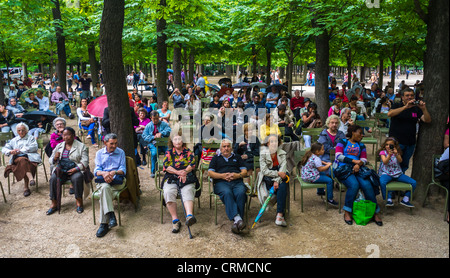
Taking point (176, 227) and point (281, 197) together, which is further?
point (281, 197)

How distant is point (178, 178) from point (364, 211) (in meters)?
3.16

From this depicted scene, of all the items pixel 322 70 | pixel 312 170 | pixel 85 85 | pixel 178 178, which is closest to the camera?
pixel 178 178

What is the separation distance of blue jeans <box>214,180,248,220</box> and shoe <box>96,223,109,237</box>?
1872 millimetres

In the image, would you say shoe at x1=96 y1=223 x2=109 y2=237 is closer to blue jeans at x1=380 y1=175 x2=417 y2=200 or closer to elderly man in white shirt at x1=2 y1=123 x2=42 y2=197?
elderly man in white shirt at x1=2 y1=123 x2=42 y2=197

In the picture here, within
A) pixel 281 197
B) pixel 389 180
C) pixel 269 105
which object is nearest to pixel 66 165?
pixel 281 197

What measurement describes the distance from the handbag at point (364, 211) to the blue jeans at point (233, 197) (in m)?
1.90

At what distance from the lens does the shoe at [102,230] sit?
5.50m

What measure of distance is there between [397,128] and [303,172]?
7.29ft

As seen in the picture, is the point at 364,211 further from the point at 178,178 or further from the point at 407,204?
the point at 178,178

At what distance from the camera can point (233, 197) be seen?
18.7ft

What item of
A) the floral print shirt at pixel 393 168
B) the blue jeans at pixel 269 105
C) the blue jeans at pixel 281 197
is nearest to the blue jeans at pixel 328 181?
the blue jeans at pixel 281 197

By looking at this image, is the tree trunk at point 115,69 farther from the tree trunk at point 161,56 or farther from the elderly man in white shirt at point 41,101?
the elderly man in white shirt at point 41,101
